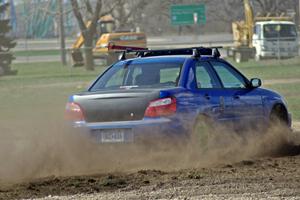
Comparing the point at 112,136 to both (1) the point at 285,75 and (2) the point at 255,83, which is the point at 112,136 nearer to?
(2) the point at 255,83

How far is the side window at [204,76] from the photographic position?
35.6 ft

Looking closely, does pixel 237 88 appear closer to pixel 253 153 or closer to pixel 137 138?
pixel 253 153

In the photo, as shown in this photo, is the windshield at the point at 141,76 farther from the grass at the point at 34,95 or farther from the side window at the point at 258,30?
the side window at the point at 258,30

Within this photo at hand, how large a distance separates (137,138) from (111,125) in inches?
15.2

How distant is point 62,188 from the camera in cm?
840

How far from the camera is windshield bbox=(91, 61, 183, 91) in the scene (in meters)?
10.7

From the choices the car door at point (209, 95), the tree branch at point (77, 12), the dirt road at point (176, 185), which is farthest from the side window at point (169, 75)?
the tree branch at point (77, 12)

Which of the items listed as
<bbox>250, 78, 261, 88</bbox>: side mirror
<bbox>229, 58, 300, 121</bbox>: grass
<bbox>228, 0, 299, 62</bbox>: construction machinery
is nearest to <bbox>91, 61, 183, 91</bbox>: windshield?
<bbox>250, 78, 261, 88</bbox>: side mirror

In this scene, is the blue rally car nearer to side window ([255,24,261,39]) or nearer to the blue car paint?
the blue car paint

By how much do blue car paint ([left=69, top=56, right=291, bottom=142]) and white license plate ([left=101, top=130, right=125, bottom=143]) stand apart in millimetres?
62

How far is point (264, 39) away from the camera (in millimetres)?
42938

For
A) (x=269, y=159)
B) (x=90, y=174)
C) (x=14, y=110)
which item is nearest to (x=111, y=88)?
(x=90, y=174)

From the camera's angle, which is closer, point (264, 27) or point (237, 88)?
point (237, 88)

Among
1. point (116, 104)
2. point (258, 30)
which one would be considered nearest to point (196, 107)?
point (116, 104)
